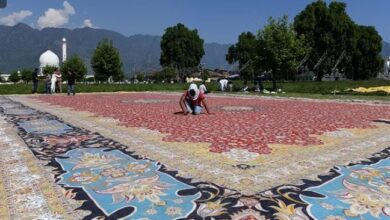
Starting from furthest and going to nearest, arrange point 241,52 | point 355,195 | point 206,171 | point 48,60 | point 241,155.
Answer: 1. point 48,60
2. point 241,52
3. point 241,155
4. point 206,171
5. point 355,195

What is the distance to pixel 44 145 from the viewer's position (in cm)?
655

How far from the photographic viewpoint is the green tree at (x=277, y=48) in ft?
97.6

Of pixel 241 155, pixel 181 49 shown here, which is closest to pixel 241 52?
pixel 181 49

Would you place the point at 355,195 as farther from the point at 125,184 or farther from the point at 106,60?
the point at 106,60

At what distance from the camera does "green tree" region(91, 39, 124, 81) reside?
5066cm

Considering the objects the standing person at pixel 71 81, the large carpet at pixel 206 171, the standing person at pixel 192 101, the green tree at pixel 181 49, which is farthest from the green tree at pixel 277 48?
the green tree at pixel 181 49

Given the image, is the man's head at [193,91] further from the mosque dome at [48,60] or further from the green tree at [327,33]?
the mosque dome at [48,60]

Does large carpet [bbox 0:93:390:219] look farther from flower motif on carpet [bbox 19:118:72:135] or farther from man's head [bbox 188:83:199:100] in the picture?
man's head [bbox 188:83:199:100]

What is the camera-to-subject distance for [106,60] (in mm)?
50781

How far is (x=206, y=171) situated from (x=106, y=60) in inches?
1888

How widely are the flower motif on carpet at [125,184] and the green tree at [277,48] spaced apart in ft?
83.9

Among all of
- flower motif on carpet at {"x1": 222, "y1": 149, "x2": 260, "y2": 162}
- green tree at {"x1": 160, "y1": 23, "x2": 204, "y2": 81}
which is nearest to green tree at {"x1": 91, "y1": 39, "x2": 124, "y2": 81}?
green tree at {"x1": 160, "y1": 23, "x2": 204, "y2": 81}

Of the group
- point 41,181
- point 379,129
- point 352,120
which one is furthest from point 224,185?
point 352,120

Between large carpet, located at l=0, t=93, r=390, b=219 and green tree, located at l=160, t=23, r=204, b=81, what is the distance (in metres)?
62.9
